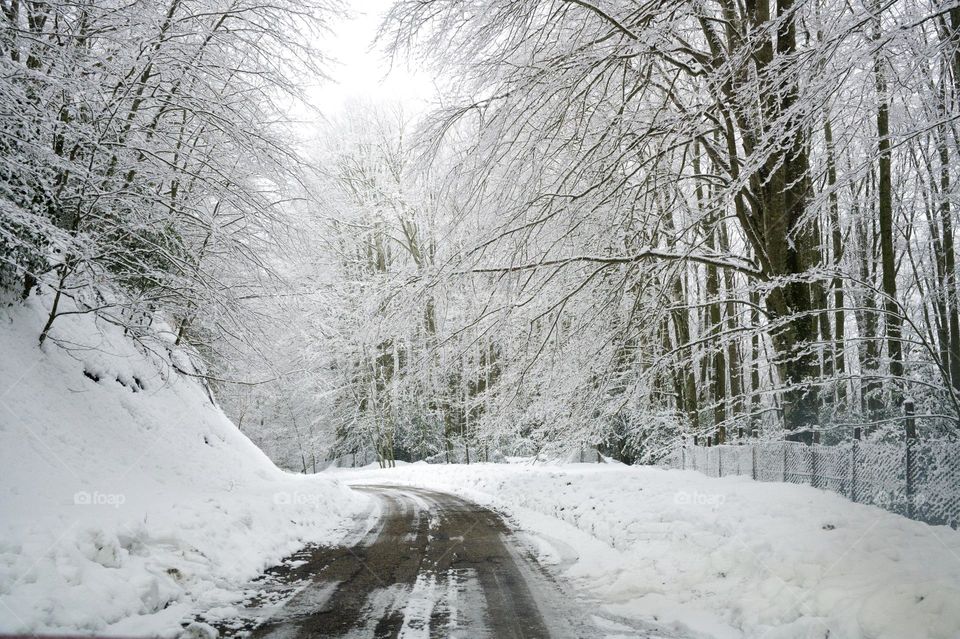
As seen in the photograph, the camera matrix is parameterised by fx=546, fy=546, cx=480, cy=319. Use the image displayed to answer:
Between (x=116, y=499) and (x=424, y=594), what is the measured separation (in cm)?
396

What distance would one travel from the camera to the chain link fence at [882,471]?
254 inches

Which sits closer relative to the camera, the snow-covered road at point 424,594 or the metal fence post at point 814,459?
the snow-covered road at point 424,594

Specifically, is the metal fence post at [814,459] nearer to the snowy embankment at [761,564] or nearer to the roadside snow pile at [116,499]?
the snowy embankment at [761,564]

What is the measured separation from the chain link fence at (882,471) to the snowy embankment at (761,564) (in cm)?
89

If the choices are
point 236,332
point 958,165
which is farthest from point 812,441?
point 236,332

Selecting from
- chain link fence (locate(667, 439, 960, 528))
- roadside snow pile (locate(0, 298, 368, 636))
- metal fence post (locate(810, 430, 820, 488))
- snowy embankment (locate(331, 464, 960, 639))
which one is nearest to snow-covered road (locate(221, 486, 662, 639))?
snowy embankment (locate(331, 464, 960, 639))

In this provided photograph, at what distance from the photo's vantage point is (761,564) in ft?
16.7

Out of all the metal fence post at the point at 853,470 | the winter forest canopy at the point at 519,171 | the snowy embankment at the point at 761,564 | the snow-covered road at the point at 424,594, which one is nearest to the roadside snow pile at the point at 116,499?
the snow-covered road at the point at 424,594

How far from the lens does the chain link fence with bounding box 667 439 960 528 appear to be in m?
6.45

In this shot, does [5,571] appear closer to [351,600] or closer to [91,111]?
[351,600]

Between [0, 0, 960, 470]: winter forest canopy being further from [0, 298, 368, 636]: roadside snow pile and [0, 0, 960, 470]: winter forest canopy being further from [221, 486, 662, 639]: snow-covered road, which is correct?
[221, 486, 662, 639]: snow-covered road

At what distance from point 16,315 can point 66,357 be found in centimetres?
84

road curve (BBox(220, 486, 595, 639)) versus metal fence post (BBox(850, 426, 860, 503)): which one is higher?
metal fence post (BBox(850, 426, 860, 503))

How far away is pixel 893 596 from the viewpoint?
3.86 m
